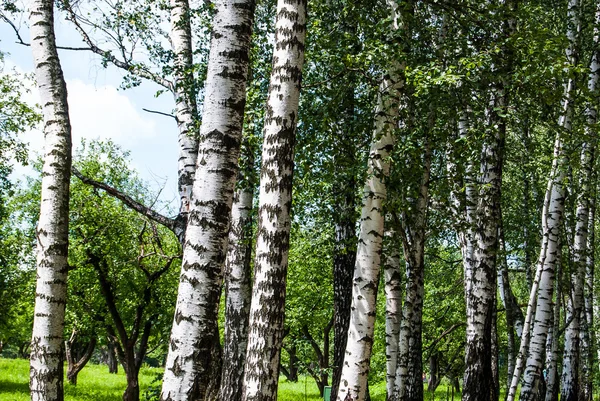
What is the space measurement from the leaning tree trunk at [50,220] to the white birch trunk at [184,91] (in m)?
1.83

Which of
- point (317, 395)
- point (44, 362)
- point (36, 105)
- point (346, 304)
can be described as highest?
point (36, 105)

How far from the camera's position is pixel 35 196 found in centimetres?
3166

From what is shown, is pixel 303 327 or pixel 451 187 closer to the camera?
pixel 451 187

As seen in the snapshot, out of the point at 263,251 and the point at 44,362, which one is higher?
the point at 263,251

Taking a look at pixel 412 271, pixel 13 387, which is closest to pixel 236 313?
pixel 412 271

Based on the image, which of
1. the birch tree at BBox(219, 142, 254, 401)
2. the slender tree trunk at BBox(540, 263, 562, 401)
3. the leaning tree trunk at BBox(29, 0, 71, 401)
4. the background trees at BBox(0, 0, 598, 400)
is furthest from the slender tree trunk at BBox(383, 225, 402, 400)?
the slender tree trunk at BBox(540, 263, 562, 401)

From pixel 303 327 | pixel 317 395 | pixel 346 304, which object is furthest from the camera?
pixel 317 395

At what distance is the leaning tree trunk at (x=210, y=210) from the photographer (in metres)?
4.52

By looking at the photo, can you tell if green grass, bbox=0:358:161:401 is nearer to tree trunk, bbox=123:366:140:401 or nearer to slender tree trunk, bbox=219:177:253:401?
tree trunk, bbox=123:366:140:401

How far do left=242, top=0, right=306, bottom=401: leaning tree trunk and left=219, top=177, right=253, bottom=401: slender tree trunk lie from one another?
3.39 meters

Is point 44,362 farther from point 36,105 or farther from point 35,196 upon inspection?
point 35,196

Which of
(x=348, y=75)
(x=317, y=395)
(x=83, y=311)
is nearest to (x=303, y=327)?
(x=317, y=395)

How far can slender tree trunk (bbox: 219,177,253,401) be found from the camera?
987 cm

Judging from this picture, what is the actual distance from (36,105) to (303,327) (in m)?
15.5
